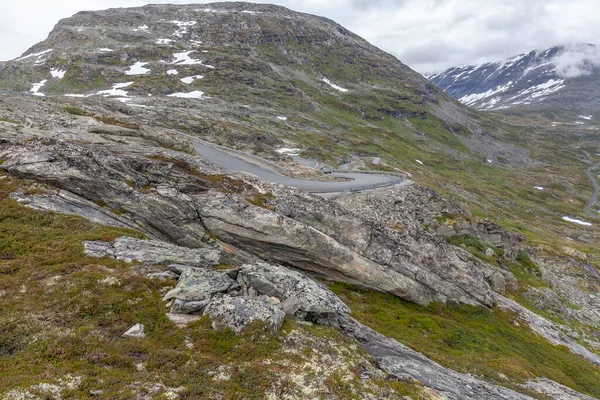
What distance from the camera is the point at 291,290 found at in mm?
18500

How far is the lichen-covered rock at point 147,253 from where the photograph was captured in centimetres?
1788

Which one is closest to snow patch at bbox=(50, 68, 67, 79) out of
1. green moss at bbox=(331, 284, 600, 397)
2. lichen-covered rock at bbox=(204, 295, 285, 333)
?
green moss at bbox=(331, 284, 600, 397)

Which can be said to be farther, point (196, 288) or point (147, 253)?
point (147, 253)

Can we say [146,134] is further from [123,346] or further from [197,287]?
[123,346]

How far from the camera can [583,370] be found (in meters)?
29.3

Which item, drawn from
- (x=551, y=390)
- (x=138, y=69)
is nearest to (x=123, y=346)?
(x=551, y=390)

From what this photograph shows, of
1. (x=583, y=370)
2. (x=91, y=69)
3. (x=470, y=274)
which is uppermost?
(x=91, y=69)

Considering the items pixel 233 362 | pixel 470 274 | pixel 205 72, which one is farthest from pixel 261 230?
pixel 205 72

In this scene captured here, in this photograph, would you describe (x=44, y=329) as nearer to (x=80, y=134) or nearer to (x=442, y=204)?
(x=80, y=134)

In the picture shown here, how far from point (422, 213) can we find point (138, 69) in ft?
640

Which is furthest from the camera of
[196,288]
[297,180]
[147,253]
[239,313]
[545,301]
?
[297,180]

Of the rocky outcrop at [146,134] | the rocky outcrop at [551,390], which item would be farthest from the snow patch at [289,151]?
the rocky outcrop at [551,390]

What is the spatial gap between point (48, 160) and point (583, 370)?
163 feet

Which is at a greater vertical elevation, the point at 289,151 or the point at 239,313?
the point at 289,151
